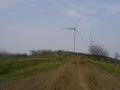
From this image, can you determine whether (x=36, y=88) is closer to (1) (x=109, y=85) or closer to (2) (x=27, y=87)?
(2) (x=27, y=87)

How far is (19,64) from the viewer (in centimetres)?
3791

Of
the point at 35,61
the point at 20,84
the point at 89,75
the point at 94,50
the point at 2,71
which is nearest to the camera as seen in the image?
the point at 20,84

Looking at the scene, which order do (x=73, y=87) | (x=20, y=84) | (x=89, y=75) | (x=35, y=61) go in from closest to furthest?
(x=73, y=87)
(x=20, y=84)
(x=89, y=75)
(x=35, y=61)

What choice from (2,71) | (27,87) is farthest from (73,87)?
(2,71)

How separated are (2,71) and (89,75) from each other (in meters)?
15.1

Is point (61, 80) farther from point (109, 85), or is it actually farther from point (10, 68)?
point (10, 68)

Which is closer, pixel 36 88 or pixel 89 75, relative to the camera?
pixel 36 88

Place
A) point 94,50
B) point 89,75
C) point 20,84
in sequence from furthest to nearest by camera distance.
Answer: point 94,50
point 89,75
point 20,84

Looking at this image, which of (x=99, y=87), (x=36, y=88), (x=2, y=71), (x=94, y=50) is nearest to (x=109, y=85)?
(x=99, y=87)

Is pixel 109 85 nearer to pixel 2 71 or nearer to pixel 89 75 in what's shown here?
pixel 89 75

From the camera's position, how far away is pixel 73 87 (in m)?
→ 18.4

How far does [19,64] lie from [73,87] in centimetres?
2020

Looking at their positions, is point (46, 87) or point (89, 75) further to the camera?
point (89, 75)

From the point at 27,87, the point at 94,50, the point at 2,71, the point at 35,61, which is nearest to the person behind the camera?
the point at 27,87
